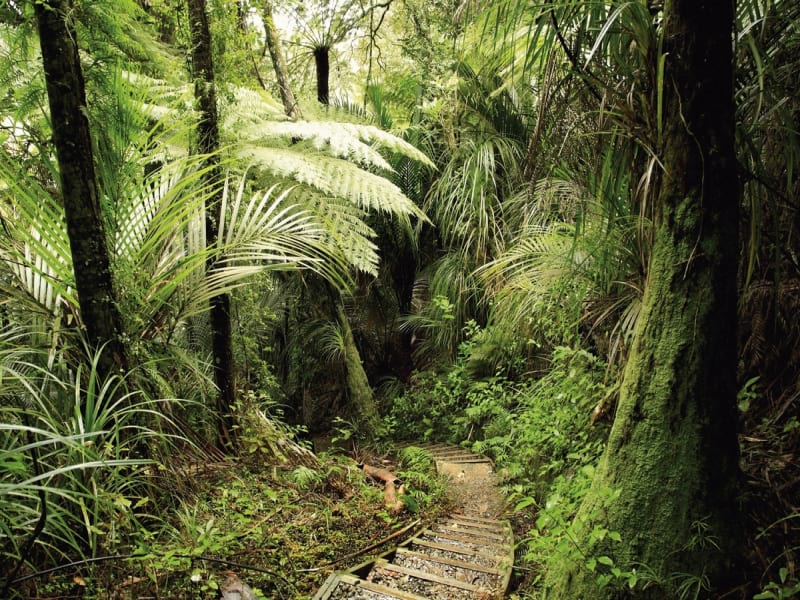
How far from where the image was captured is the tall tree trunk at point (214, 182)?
9.61 ft

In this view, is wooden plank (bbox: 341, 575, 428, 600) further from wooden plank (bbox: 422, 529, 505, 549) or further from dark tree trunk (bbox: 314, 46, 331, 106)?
dark tree trunk (bbox: 314, 46, 331, 106)

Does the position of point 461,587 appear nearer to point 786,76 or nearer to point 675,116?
point 675,116

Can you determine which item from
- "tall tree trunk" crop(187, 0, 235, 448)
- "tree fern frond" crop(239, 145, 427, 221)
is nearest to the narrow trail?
"tall tree trunk" crop(187, 0, 235, 448)

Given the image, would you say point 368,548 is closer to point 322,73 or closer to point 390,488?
point 390,488

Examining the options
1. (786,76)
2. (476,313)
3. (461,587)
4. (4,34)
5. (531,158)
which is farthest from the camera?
(476,313)

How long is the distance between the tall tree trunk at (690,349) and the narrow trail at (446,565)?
98 cm

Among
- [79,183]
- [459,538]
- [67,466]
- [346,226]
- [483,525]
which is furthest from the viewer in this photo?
[346,226]

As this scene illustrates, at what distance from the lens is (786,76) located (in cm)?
186

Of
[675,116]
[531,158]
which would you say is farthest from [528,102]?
[675,116]

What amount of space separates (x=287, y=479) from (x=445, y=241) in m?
4.59

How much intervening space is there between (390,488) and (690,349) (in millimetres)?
2834

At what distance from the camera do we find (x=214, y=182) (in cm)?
301

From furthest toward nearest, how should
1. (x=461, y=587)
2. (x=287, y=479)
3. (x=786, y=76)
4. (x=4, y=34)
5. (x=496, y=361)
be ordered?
1. (x=496, y=361)
2. (x=287, y=479)
3. (x=461, y=587)
4. (x=4, y=34)
5. (x=786, y=76)

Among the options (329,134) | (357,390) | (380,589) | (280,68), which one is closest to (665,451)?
(380,589)
